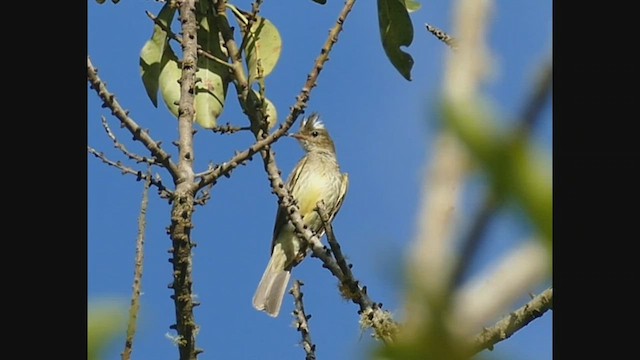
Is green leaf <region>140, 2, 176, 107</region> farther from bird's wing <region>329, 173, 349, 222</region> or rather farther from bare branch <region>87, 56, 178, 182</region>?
bird's wing <region>329, 173, 349, 222</region>

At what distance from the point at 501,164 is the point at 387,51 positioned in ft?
11.4

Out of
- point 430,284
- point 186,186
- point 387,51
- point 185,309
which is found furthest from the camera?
point 387,51

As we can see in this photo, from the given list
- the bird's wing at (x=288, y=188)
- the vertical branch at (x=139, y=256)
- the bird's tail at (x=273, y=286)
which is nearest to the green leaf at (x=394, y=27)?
the vertical branch at (x=139, y=256)

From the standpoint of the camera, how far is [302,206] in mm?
7320

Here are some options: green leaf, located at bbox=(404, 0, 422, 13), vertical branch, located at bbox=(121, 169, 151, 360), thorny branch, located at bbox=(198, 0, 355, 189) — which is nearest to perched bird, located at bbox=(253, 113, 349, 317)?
green leaf, located at bbox=(404, 0, 422, 13)

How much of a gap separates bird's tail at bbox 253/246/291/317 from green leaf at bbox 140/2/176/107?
10.2 feet

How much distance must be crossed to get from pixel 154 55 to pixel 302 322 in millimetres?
1420

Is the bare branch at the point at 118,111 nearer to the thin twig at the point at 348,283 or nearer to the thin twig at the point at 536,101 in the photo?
the thin twig at the point at 348,283

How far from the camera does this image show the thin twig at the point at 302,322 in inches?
137

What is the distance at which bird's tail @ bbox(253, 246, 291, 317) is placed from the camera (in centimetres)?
682
